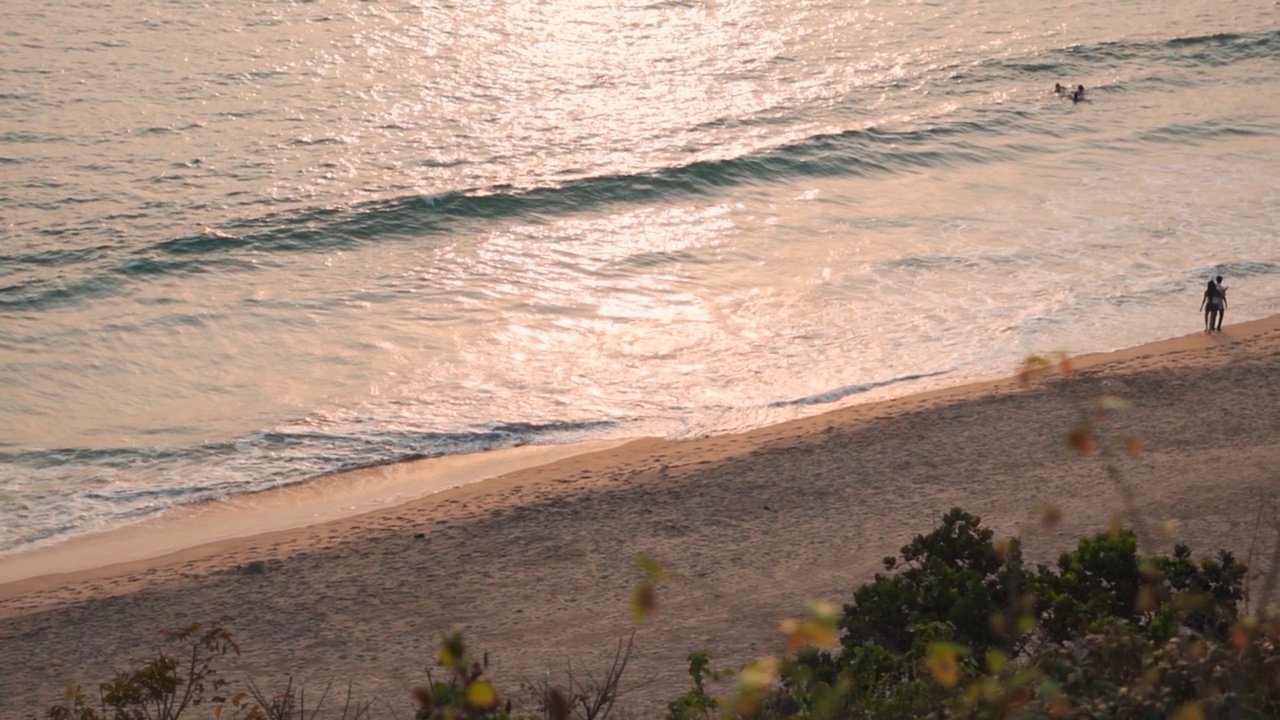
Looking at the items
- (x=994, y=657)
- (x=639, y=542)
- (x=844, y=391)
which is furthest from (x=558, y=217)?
(x=994, y=657)

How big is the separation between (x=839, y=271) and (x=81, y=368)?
34.1ft

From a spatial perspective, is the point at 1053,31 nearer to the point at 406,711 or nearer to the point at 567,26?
the point at 567,26

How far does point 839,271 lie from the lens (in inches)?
768

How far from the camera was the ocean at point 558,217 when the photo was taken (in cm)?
1520

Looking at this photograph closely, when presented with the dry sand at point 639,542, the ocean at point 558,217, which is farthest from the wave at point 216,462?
the dry sand at point 639,542

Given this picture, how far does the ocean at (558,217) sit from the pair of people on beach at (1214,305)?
61 centimetres

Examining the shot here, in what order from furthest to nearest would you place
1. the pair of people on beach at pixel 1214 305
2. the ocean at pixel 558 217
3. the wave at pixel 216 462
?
the pair of people on beach at pixel 1214 305, the ocean at pixel 558 217, the wave at pixel 216 462

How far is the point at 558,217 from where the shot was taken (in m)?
22.8

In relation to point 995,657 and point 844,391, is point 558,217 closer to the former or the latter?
point 844,391

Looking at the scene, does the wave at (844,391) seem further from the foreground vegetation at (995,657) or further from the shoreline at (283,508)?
the foreground vegetation at (995,657)

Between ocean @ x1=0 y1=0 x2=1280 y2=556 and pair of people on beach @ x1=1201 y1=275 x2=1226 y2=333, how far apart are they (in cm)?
61

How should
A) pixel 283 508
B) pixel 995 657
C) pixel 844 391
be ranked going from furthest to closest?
pixel 844 391 → pixel 283 508 → pixel 995 657

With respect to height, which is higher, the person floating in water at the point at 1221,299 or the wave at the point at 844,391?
the person floating in water at the point at 1221,299

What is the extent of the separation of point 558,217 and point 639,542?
12050mm
